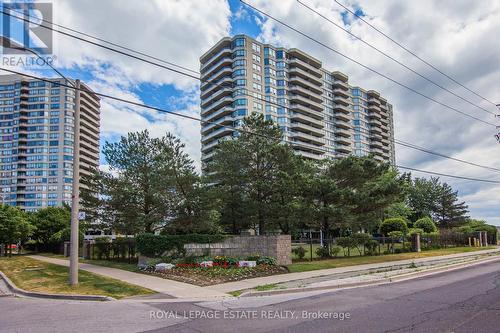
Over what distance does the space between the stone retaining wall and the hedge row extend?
260mm

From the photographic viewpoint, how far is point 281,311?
9773mm

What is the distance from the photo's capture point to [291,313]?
31.0 feet

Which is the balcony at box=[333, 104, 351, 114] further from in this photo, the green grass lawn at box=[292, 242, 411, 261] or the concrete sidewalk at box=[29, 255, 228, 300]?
the concrete sidewalk at box=[29, 255, 228, 300]

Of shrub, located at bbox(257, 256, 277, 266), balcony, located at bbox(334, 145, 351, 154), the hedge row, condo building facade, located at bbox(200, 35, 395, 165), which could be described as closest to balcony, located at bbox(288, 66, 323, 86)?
condo building facade, located at bbox(200, 35, 395, 165)

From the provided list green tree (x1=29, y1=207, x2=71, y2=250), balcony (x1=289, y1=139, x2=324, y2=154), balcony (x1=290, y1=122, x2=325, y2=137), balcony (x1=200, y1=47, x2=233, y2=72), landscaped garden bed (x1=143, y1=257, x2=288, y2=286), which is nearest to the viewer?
landscaped garden bed (x1=143, y1=257, x2=288, y2=286)

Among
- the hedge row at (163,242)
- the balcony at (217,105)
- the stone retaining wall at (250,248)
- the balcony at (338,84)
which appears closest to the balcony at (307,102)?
the balcony at (338,84)

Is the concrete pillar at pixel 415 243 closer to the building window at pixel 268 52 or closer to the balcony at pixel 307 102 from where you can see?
the balcony at pixel 307 102

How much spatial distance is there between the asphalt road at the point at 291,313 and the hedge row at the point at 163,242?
27.2 ft

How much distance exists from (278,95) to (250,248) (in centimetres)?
8664

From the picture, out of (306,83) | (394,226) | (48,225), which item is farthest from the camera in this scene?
(306,83)

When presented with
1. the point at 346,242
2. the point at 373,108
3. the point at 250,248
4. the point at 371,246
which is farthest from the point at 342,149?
the point at 250,248

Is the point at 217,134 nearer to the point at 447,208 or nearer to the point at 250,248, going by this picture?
the point at 447,208

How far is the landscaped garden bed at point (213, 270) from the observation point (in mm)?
15983

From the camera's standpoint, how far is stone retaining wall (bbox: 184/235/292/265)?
20.4 m
